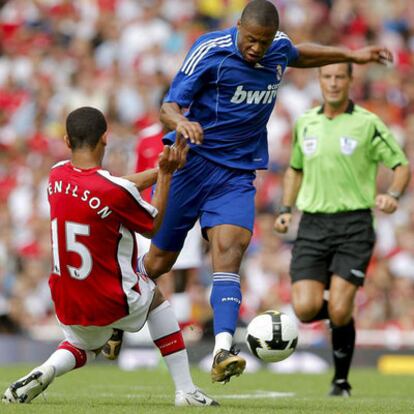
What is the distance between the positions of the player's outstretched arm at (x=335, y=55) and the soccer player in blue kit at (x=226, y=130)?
0.19 m

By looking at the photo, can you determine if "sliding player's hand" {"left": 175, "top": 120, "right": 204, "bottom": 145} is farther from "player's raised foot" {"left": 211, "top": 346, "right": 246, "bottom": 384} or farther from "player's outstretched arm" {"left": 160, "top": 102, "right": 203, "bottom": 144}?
"player's raised foot" {"left": 211, "top": 346, "right": 246, "bottom": 384}

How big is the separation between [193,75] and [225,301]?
59.9 inches

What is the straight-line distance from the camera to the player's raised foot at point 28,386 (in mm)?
7410

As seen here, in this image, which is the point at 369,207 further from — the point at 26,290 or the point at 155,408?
the point at 26,290

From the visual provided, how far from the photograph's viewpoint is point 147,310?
300 inches

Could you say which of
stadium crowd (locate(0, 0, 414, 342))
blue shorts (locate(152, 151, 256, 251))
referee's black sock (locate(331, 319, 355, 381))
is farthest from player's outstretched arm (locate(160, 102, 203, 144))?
stadium crowd (locate(0, 0, 414, 342))

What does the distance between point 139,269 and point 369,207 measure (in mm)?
3181

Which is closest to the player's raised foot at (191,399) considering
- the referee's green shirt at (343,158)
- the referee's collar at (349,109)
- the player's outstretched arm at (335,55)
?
the player's outstretched arm at (335,55)

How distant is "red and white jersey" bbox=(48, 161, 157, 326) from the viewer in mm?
7301

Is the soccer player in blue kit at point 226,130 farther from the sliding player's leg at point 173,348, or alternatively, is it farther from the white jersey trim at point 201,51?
the sliding player's leg at point 173,348

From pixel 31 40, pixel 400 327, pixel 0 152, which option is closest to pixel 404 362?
pixel 400 327

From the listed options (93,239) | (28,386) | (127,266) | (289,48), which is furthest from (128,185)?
(289,48)

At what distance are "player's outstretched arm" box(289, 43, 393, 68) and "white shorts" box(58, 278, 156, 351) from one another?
235cm

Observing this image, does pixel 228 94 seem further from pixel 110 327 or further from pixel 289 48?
pixel 110 327
